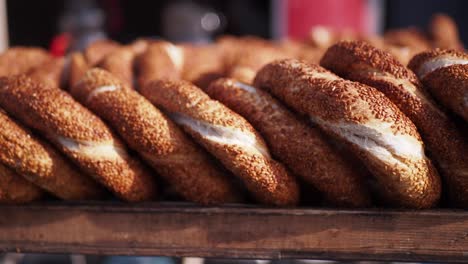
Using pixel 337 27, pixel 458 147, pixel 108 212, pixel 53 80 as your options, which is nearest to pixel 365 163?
pixel 458 147

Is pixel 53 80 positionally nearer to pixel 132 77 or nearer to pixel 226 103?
pixel 132 77

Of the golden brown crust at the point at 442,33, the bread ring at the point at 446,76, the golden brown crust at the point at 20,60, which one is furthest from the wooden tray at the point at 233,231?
the golden brown crust at the point at 442,33

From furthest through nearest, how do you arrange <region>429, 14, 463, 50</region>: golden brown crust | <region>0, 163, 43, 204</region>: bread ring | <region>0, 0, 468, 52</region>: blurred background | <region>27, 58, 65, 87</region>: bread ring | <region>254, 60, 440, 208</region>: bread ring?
<region>0, 0, 468, 52</region>: blurred background < <region>429, 14, 463, 50</region>: golden brown crust < <region>27, 58, 65, 87</region>: bread ring < <region>0, 163, 43, 204</region>: bread ring < <region>254, 60, 440, 208</region>: bread ring

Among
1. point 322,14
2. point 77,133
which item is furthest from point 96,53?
point 322,14

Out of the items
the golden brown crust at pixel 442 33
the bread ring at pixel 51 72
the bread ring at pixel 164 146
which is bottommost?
the bread ring at pixel 164 146

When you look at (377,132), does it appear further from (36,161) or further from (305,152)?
(36,161)

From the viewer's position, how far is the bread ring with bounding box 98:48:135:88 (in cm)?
132

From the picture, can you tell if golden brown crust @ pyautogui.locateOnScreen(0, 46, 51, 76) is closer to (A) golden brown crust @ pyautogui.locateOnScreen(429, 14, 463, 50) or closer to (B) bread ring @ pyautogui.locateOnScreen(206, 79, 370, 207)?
(B) bread ring @ pyautogui.locateOnScreen(206, 79, 370, 207)

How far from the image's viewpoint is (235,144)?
986mm

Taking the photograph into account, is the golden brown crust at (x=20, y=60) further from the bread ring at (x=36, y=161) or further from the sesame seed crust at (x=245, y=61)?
the sesame seed crust at (x=245, y=61)

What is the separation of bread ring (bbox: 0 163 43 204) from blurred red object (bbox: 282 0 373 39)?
3.73m

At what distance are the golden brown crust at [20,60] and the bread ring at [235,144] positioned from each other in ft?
2.38

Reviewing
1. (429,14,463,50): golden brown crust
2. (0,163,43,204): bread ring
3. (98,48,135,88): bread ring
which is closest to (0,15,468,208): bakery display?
(0,163,43,204): bread ring

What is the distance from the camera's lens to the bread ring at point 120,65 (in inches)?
52.1
